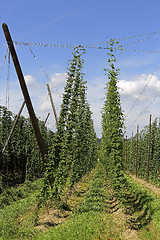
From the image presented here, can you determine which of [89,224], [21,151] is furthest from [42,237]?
[21,151]

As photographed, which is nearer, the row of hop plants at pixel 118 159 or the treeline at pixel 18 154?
the row of hop plants at pixel 118 159

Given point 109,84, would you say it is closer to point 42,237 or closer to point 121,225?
point 121,225

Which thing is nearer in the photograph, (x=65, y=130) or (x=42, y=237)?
(x=42, y=237)

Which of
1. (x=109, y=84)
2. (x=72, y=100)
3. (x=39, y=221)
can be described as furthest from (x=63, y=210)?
(x=109, y=84)

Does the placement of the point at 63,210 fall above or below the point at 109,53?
below

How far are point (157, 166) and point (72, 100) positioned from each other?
56.6 feet

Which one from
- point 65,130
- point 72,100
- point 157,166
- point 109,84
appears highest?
point 109,84

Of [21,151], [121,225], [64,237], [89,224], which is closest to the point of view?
[64,237]

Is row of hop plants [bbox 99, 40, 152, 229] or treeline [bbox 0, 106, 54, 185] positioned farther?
treeline [bbox 0, 106, 54, 185]

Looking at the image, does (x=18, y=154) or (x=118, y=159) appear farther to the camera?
(x=18, y=154)

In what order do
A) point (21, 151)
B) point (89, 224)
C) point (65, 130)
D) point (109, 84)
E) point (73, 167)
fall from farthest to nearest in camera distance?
point (21, 151) < point (73, 167) < point (109, 84) < point (65, 130) < point (89, 224)

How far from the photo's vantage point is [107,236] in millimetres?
6578

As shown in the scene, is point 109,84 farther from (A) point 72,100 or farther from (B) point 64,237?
(B) point 64,237

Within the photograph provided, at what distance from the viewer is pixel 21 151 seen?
25.5 metres
